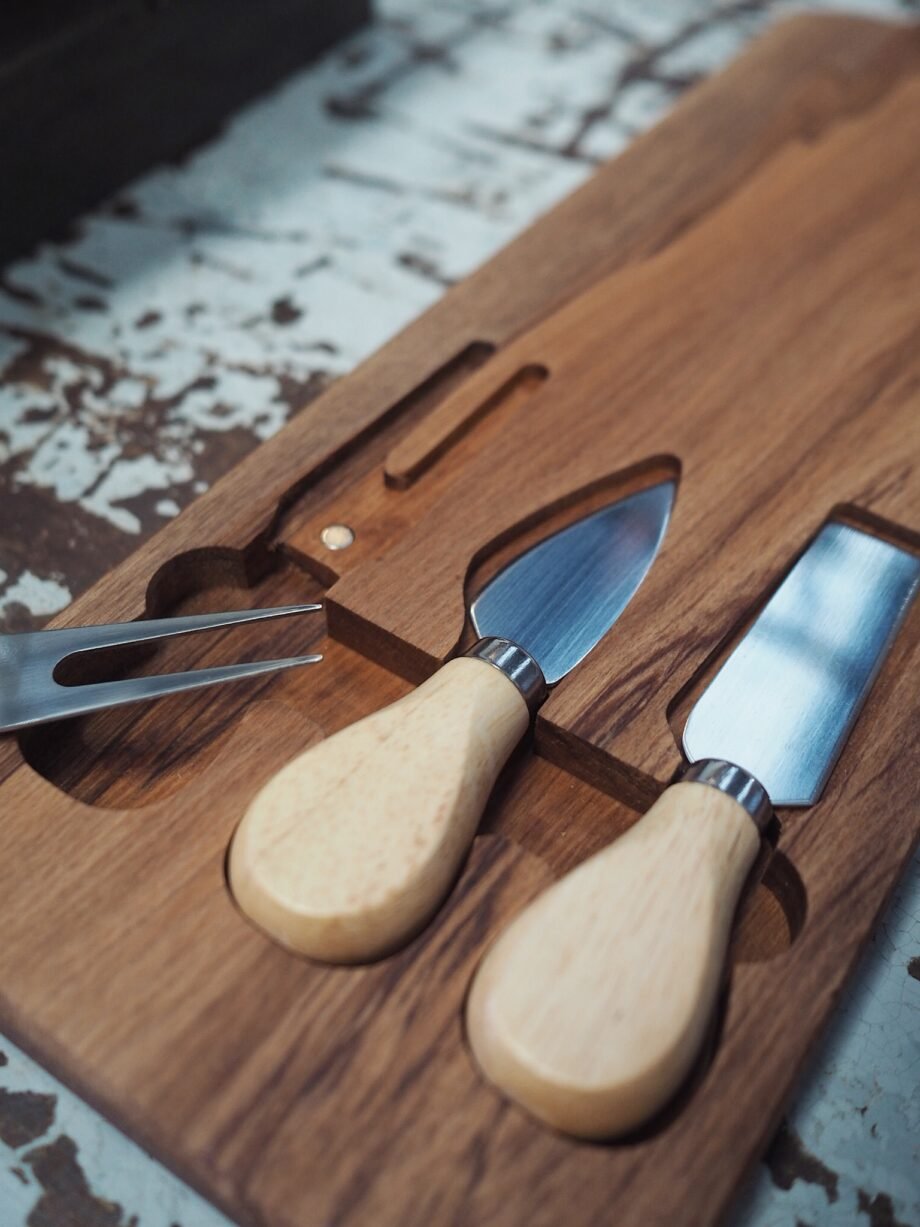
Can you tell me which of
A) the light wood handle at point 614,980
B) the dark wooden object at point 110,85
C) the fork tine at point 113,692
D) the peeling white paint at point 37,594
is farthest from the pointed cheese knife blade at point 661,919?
the dark wooden object at point 110,85

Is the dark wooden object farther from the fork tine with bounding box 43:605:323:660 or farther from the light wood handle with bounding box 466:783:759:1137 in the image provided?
the light wood handle with bounding box 466:783:759:1137

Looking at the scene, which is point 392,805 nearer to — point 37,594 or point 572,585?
point 572,585

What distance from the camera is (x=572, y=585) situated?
1.57ft

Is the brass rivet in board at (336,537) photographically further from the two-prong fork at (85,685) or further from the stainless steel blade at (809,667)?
the stainless steel blade at (809,667)

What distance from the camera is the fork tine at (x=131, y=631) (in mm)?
433

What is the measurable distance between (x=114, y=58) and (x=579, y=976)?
686 mm

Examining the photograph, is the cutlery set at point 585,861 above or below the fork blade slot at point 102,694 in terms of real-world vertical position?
below

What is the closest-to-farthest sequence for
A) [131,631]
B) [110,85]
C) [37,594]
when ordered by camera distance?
[131,631]
[37,594]
[110,85]

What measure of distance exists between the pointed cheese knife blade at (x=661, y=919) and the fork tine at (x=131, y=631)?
18 cm

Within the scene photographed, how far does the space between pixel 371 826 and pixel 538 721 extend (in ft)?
0.31

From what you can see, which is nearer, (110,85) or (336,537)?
(336,537)

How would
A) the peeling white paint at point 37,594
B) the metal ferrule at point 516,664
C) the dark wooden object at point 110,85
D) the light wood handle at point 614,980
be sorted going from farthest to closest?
the dark wooden object at point 110,85
the peeling white paint at point 37,594
the metal ferrule at point 516,664
the light wood handle at point 614,980

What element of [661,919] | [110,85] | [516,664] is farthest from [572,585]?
[110,85]

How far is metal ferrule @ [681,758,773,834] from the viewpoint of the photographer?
15.6 inches
